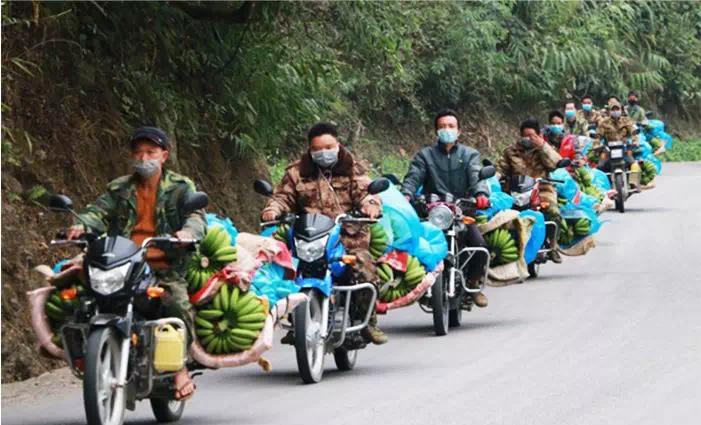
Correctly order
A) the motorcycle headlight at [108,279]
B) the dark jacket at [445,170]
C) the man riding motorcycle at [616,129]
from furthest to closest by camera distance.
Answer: the man riding motorcycle at [616,129] < the dark jacket at [445,170] < the motorcycle headlight at [108,279]

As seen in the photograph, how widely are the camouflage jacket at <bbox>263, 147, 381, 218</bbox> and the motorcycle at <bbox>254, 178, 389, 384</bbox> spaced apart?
0.24m

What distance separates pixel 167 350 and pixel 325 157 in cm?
378

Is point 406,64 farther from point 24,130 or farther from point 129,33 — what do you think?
point 24,130

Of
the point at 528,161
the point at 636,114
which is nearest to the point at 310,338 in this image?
the point at 528,161

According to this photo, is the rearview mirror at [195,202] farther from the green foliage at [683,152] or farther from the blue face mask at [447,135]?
the green foliage at [683,152]

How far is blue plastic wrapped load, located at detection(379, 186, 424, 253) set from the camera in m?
15.2

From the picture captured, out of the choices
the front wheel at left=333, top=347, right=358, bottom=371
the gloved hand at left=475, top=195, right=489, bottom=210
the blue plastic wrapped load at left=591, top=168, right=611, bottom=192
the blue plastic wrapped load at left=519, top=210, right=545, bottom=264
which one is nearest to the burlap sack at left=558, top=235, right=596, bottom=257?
the blue plastic wrapped load at left=519, top=210, right=545, bottom=264

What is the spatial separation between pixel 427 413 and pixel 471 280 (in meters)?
6.10

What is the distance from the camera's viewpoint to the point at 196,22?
19.3 m

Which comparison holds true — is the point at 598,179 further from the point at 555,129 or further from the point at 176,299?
the point at 176,299

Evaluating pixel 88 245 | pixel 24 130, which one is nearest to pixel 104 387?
pixel 88 245

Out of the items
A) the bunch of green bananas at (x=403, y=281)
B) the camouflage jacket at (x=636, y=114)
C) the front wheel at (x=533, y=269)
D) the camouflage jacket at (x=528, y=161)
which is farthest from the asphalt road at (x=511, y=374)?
the camouflage jacket at (x=636, y=114)

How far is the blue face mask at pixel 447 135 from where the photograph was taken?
55.7 feet

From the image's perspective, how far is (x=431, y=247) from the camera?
1570 cm
